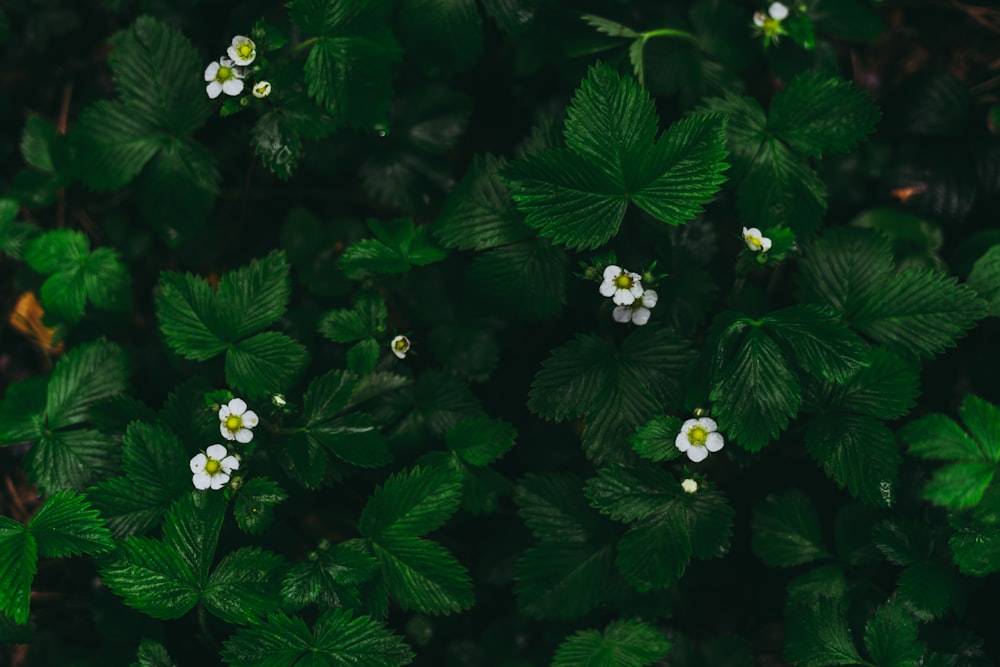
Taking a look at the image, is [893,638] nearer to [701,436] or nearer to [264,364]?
[701,436]

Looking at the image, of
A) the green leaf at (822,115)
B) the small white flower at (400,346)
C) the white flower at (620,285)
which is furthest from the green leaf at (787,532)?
the small white flower at (400,346)

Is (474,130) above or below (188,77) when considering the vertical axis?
below

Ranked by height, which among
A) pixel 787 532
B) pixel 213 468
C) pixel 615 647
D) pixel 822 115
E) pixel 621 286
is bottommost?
pixel 615 647

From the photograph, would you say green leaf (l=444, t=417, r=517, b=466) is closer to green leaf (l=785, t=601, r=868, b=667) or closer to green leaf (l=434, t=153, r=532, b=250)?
green leaf (l=434, t=153, r=532, b=250)

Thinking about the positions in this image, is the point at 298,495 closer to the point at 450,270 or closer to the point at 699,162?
the point at 450,270

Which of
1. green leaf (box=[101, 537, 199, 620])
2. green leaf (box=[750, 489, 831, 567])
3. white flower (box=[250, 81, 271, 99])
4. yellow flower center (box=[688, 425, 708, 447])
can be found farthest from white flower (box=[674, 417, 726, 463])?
white flower (box=[250, 81, 271, 99])

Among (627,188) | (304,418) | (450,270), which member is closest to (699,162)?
(627,188)

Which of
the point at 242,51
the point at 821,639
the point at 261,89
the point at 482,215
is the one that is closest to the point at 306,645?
the point at 482,215
